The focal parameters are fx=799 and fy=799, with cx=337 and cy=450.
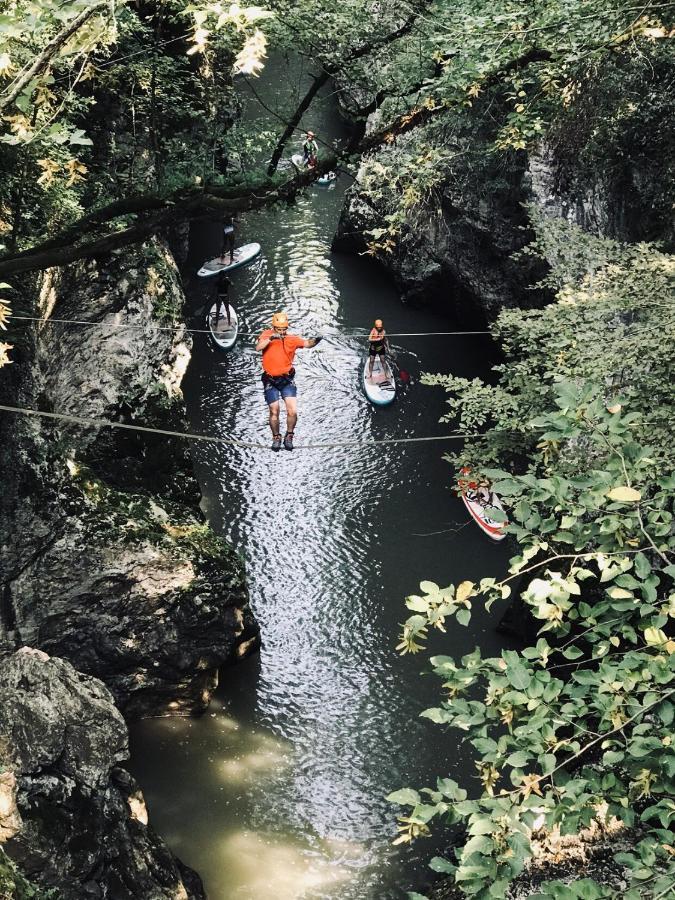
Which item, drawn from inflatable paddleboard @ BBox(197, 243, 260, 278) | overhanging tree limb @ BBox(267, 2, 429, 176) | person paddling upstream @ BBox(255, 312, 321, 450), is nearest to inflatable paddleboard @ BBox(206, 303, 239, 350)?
inflatable paddleboard @ BBox(197, 243, 260, 278)

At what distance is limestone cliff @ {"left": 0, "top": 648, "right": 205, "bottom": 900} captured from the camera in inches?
274

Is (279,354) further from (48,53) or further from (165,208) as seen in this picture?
(48,53)

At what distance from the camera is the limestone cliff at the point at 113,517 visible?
9.16 m

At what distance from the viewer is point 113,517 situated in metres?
9.79

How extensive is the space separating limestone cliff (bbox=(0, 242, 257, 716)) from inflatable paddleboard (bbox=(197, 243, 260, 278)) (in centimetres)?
730

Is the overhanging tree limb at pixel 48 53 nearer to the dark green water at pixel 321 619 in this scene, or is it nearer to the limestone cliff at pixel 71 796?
the dark green water at pixel 321 619

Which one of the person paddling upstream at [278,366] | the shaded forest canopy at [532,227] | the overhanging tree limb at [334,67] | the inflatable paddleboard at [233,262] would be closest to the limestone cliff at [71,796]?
the shaded forest canopy at [532,227]

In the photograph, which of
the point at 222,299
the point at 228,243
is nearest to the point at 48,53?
the point at 222,299

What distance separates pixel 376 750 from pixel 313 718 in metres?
0.94

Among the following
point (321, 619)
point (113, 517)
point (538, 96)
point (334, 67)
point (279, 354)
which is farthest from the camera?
point (321, 619)

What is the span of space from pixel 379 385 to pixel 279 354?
5726 millimetres

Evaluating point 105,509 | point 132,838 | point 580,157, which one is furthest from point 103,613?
point 580,157

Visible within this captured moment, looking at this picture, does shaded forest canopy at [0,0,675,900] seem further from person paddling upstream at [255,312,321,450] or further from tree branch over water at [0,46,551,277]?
person paddling upstream at [255,312,321,450]

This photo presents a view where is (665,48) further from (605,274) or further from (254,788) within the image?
(254,788)
